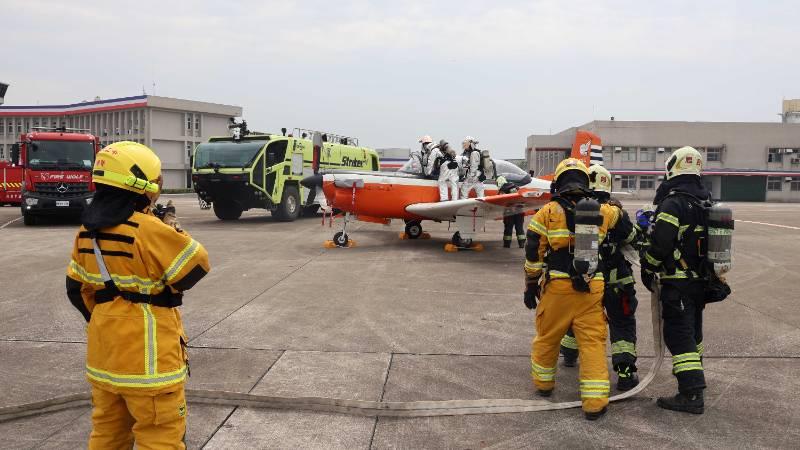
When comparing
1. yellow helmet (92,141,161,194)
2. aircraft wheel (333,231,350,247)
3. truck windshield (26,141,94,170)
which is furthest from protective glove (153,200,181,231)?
truck windshield (26,141,94,170)

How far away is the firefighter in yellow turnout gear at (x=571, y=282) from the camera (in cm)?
387

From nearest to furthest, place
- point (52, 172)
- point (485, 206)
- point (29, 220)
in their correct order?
point (485, 206) → point (52, 172) → point (29, 220)

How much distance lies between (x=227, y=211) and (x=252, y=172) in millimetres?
2986

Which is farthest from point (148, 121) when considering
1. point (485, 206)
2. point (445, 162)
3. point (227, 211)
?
point (485, 206)

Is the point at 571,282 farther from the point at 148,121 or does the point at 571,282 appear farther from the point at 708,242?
the point at 148,121

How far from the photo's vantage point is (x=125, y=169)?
2557 mm

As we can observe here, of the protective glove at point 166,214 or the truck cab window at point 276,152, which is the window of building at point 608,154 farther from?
the protective glove at point 166,214

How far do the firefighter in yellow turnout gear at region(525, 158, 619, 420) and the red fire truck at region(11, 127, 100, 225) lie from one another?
15.6m

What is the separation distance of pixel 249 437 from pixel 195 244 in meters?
1.50

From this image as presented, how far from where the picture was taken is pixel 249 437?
11.5 ft

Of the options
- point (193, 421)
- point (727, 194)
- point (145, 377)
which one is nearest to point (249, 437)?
point (193, 421)

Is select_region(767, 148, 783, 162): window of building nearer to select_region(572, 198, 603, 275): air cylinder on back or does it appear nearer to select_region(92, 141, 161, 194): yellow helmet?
select_region(572, 198, 603, 275): air cylinder on back

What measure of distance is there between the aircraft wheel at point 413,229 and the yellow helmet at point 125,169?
11.8m

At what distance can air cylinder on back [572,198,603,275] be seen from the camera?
3844 mm
